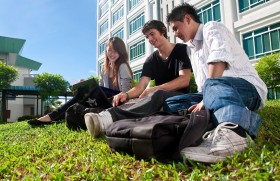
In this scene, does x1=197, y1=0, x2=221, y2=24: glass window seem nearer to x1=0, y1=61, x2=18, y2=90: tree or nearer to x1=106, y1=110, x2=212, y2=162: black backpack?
x1=106, y1=110, x2=212, y2=162: black backpack

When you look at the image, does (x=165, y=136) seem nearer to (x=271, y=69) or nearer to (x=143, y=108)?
(x=143, y=108)

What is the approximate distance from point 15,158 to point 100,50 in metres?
38.7

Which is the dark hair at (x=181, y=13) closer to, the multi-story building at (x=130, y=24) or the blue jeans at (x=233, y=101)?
the blue jeans at (x=233, y=101)

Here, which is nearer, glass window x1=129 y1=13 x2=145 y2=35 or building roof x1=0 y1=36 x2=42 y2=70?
glass window x1=129 y1=13 x2=145 y2=35

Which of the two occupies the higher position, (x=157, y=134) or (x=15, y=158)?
(x=157, y=134)

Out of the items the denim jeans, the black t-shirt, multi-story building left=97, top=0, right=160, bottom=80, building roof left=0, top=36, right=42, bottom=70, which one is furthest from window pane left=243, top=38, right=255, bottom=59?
building roof left=0, top=36, right=42, bottom=70

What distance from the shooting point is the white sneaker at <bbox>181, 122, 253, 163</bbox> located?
1588 mm

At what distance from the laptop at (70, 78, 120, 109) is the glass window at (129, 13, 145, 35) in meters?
26.0

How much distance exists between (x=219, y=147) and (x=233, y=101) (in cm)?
42

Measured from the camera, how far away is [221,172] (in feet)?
4.94

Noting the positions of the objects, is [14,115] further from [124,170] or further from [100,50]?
[124,170]

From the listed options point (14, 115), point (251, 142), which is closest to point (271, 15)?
point (251, 142)

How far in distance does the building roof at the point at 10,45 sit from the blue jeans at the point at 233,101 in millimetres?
45491

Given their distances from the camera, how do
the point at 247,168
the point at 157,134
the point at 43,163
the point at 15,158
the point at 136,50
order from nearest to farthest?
the point at 247,168
the point at 157,134
the point at 43,163
the point at 15,158
the point at 136,50
